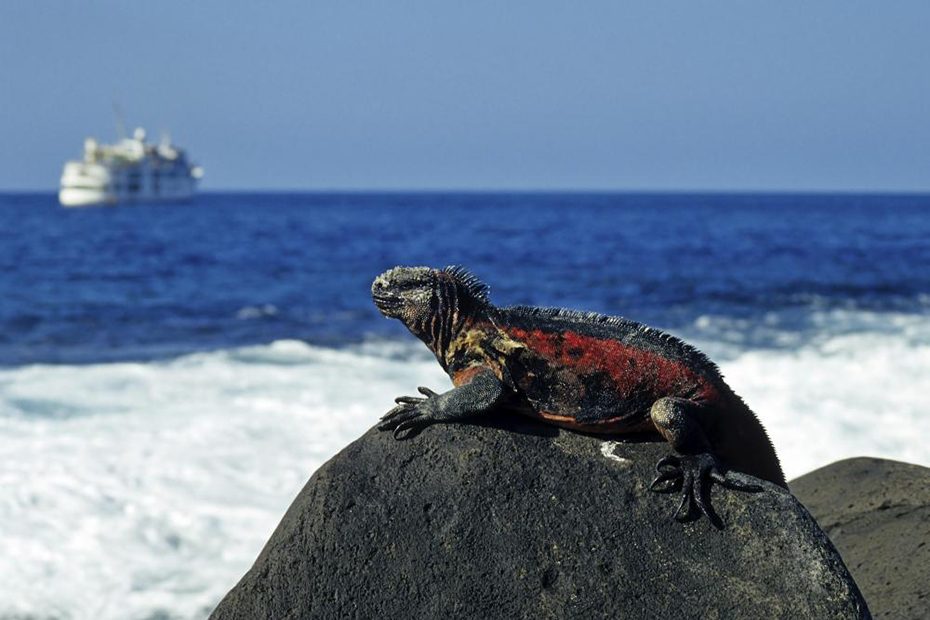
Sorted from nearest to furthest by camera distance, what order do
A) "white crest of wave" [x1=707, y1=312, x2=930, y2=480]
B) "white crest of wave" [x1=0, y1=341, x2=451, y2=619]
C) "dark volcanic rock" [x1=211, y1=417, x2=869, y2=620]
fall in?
"dark volcanic rock" [x1=211, y1=417, x2=869, y2=620]
"white crest of wave" [x1=0, y1=341, x2=451, y2=619]
"white crest of wave" [x1=707, y1=312, x2=930, y2=480]

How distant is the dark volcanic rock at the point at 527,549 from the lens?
11.5ft

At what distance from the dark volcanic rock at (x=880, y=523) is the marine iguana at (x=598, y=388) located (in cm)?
116

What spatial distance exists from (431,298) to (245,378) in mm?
7948

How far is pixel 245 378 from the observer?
11648mm

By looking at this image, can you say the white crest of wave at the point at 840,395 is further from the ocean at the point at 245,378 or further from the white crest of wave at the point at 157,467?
the white crest of wave at the point at 157,467

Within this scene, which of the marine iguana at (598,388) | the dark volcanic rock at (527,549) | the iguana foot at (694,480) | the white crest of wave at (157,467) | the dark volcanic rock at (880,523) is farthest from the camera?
the white crest of wave at (157,467)

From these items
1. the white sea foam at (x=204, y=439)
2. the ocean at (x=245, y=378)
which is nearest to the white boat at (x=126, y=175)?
the ocean at (x=245, y=378)

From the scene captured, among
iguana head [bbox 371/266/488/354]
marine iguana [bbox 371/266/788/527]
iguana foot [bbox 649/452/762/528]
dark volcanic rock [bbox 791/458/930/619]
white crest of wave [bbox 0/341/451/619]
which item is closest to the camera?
iguana foot [bbox 649/452/762/528]

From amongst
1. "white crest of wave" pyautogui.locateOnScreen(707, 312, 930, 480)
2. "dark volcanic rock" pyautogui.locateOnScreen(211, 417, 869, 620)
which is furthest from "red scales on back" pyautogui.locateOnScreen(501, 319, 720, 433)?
"white crest of wave" pyautogui.locateOnScreen(707, 312, 930, 480)

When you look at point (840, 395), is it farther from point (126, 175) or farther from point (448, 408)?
point (126, 175)

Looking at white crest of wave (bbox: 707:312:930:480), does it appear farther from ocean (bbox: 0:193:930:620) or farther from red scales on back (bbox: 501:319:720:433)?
red scales on back (bbox: 501:319:720:433)

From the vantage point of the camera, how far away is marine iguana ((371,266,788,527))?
12.4 feet

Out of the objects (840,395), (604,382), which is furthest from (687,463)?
(840,395)

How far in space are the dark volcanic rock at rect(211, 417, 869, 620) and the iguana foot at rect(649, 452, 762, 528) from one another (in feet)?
0.11
